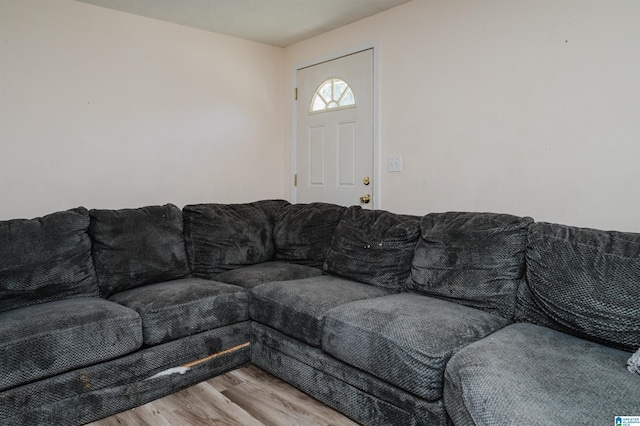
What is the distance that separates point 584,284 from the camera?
1.84m

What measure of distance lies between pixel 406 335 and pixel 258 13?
2583 millimetres

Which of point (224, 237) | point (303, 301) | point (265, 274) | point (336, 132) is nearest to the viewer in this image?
point (303, 301)

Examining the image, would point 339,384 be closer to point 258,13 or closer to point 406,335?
point 406,335

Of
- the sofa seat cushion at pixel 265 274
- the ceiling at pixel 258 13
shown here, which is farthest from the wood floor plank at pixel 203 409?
the ceiling at pixel 258 13

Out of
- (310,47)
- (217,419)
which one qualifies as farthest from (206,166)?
(217,419)

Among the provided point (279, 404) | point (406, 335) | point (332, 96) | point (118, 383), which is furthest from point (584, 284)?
point (332, 96)

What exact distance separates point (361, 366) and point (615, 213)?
4.95ft

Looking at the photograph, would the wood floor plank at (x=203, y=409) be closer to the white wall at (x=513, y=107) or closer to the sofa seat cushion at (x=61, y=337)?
the sofa seat cushion at (x=61, y=337)

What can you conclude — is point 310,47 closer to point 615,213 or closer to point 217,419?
point 615,213

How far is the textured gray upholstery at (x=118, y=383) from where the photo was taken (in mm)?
1888

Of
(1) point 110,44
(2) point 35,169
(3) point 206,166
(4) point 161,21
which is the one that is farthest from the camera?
(3) point 206,166

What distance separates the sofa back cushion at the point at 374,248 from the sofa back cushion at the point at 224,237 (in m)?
0.63

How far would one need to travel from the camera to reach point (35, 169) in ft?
9.30

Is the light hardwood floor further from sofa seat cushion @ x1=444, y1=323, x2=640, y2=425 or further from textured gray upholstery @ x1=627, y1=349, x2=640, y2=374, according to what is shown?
textured gray upholstery @ x1=627, y1=349, x2=640, y2=374
